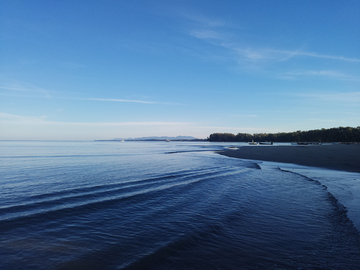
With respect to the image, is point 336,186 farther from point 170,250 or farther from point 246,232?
point 170,250

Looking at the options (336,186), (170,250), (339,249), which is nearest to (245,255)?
(170,250)

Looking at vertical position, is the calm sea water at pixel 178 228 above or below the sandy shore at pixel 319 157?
below

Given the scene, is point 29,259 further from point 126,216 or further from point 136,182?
point 136,182

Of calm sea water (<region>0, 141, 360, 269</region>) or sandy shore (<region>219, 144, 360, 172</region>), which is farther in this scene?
sandy shore (<region>219, 144, 360, 172</region>)

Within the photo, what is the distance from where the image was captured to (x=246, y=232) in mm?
8172

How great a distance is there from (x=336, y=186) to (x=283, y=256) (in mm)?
12358

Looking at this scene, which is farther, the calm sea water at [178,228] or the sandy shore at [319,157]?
the sandy shore at [319,157]

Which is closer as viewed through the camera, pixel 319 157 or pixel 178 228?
pixel 178 228

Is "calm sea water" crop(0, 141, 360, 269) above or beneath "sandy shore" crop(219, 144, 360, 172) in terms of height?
beneath

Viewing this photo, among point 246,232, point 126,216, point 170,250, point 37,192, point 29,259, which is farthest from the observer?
point 37,192

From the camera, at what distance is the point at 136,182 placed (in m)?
18.3

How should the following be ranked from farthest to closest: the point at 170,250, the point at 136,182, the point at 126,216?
the point at 136,182, the point at 126,216, the point at 170,250

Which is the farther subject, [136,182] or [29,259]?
[136,182]

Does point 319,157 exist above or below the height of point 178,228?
above
